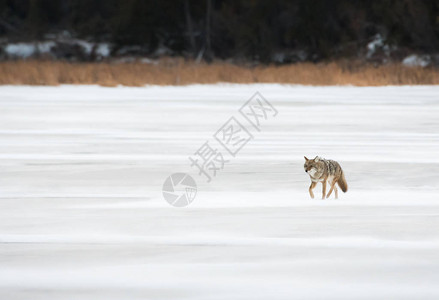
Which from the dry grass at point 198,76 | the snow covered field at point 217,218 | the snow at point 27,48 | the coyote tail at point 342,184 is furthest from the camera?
the snow at point 27,48

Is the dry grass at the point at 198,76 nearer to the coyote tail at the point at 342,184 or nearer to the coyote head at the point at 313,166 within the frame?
the coyote tail at the point at 342,184

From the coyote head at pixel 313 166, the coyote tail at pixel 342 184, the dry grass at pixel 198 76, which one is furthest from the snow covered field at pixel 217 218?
the dry grass at pixel 198 76

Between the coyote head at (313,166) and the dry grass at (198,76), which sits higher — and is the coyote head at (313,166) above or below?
below

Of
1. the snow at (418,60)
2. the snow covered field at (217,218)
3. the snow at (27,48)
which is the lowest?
the snow covered field at (217,218)

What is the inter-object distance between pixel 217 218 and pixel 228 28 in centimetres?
3762

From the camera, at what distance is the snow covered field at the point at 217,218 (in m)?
4.47

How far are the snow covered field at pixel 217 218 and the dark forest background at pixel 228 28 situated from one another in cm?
2679

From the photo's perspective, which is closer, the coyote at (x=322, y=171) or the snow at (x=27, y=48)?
the coyote at (x=322, y=171)

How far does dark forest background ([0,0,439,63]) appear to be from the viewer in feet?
136

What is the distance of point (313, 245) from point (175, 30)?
40715mm

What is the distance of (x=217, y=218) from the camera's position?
616 cm

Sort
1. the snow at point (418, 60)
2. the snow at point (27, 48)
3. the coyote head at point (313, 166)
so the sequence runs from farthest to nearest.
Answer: the snow at point (27, 48)
the snow at point (418, 60)
the coyote head at point (313, 166)

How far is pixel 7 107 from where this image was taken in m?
17.2

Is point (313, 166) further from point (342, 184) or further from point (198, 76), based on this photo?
point (198, 76)
